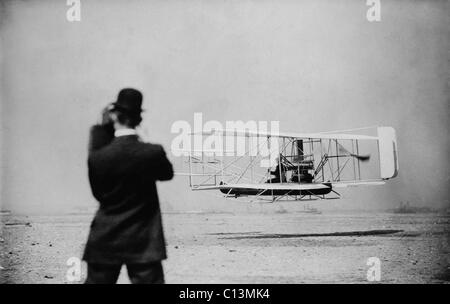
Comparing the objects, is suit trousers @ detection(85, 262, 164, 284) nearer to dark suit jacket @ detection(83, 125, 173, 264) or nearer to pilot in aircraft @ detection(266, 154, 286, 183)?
dark suit jacket @ detection(83, 125, 173, 264)

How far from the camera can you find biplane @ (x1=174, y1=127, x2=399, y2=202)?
838 cm

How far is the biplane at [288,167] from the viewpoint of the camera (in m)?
8.38

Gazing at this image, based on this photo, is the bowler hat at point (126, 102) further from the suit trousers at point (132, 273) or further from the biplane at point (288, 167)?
the biplane at point (288, 167)

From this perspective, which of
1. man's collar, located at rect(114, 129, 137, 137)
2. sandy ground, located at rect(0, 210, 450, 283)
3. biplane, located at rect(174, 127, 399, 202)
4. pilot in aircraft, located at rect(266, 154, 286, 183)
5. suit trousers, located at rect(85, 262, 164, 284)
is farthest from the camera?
pilot in aircraft, located at rect(266, 154, 286, 183)

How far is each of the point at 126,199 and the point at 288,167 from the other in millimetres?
7090

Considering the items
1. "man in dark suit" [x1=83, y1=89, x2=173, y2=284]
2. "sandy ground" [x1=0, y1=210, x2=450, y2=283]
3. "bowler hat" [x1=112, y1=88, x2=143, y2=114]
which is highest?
"bowler hat" [x1=112, y1=88, x2=143, y2=114]

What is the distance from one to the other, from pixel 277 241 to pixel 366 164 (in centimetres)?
228

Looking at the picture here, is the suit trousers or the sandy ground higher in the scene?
the suit trousers

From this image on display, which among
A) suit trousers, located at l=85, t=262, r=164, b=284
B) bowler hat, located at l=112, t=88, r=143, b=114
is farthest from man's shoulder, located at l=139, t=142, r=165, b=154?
suit trousers, located at l=85, t=262, r=164, b=284

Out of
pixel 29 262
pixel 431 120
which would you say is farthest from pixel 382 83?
pixel 29 262

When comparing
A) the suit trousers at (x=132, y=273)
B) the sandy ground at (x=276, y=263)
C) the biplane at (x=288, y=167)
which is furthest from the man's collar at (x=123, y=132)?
the biplane at (x=288, y=167)

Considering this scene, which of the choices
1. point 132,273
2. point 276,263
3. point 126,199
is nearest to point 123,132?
point 126,199

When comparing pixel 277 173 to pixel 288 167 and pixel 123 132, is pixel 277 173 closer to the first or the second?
pixel 288 167

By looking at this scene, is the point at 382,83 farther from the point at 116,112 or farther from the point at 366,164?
the point at 116,112
